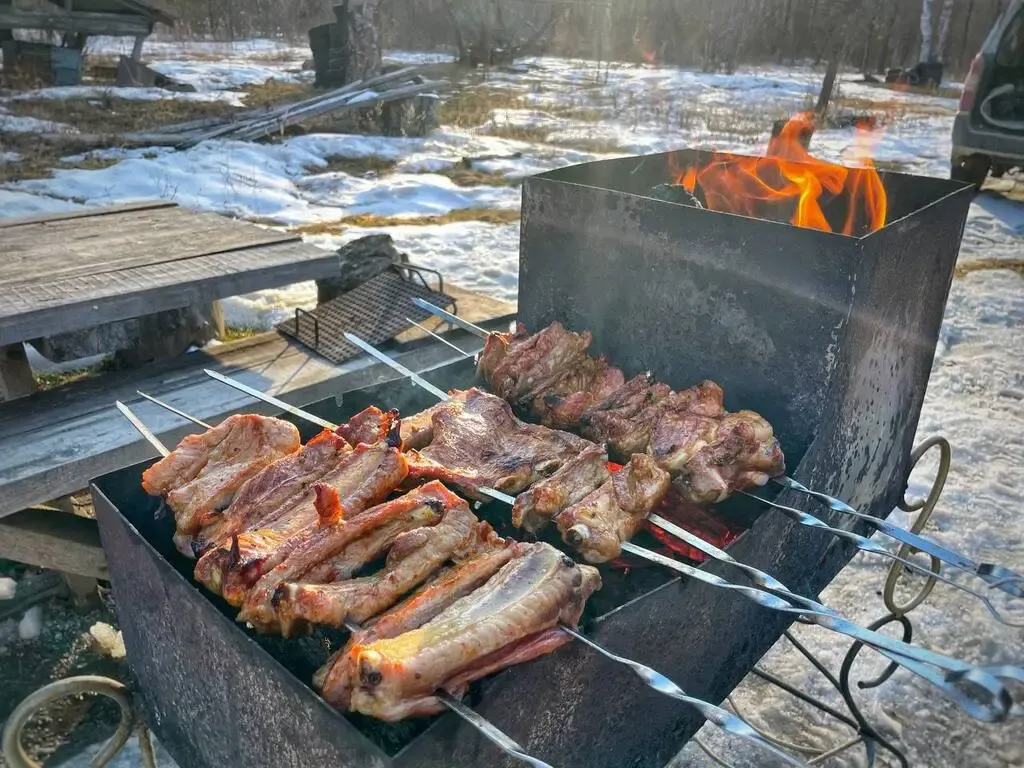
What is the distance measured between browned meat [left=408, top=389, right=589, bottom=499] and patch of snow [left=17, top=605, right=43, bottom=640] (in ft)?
8.90

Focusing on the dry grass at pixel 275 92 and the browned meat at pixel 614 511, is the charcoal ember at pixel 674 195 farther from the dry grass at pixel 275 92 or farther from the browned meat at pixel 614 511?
the dry grass at pixel 275 92

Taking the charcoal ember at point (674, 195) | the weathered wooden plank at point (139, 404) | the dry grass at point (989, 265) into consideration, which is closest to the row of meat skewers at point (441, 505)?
the charcoal ember at point (674, 195)

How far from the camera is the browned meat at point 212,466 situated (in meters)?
2.11

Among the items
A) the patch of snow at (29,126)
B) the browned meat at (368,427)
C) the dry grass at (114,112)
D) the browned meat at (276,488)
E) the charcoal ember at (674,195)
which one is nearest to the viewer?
the browned meat at (276,488)

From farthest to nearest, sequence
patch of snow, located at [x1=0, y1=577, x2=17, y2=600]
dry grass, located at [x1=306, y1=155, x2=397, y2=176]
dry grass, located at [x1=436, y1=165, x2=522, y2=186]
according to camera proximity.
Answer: dry grass, located at [x1=306, y1=155, x2=397, y2=176] → dry grass, located at [x1=436, y1=165, x2=522, y2=186] → patch of snow, located at [x1=0, y1=577, x2=17, y2=600]

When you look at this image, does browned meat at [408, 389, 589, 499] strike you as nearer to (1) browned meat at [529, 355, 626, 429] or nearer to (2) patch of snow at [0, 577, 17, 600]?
(1) browned meat at [529, 355, 626, 429]

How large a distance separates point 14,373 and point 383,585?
352 cm

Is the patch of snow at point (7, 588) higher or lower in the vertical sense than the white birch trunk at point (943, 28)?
lower

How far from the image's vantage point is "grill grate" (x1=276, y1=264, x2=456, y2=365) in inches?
189

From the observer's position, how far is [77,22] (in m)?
17.3

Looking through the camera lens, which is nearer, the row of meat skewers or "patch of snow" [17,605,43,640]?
the row of meat skewers

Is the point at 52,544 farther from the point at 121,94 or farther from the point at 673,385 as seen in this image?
the point at 121,94

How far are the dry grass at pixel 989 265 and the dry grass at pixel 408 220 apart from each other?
5.46 m

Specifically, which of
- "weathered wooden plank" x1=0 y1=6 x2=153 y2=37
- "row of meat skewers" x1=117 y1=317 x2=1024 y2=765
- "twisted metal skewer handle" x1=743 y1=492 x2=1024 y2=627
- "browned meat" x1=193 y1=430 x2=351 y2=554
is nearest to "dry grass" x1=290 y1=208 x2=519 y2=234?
"row of meat skewers" x1=117 y1=317 x2=1024 y2=765
